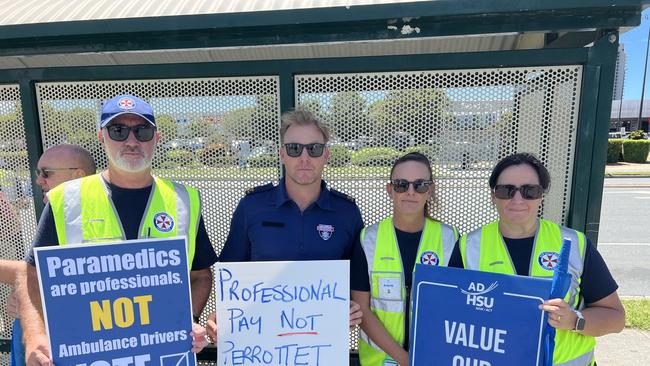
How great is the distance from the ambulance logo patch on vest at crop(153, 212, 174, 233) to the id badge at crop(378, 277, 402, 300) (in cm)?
112

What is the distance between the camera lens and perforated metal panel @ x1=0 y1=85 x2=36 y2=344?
2.99 m

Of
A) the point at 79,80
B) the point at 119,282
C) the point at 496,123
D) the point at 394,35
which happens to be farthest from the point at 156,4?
the point at 496,123

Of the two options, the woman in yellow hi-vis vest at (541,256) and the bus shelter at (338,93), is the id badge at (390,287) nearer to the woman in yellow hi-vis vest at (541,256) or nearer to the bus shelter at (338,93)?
the woman in yellow hi-vis vest at (541,256)

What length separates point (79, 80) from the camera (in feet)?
9.30

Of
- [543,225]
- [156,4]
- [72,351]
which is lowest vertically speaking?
[72,351]

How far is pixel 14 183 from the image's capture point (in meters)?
3.04

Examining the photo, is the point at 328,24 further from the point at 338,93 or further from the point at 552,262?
the point at 552,262

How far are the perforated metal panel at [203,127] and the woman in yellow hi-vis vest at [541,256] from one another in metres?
1.46

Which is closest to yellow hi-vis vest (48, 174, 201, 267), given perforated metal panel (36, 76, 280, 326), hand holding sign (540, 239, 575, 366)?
perforated metal panel (36, 76, 280, 326)

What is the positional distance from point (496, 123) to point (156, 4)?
228 cm

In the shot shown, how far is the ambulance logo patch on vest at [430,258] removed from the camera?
2.20m

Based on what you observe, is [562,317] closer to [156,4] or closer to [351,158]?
[351,158]

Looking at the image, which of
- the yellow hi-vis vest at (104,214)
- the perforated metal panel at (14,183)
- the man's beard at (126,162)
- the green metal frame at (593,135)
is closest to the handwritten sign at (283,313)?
the yellow hi-vis vest at (104,214)

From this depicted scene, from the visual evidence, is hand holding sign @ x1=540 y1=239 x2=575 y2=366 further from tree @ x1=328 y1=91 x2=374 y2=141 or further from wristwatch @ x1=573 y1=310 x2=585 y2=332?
tree @ x1=328 y1=91 x2=374 y2=141
